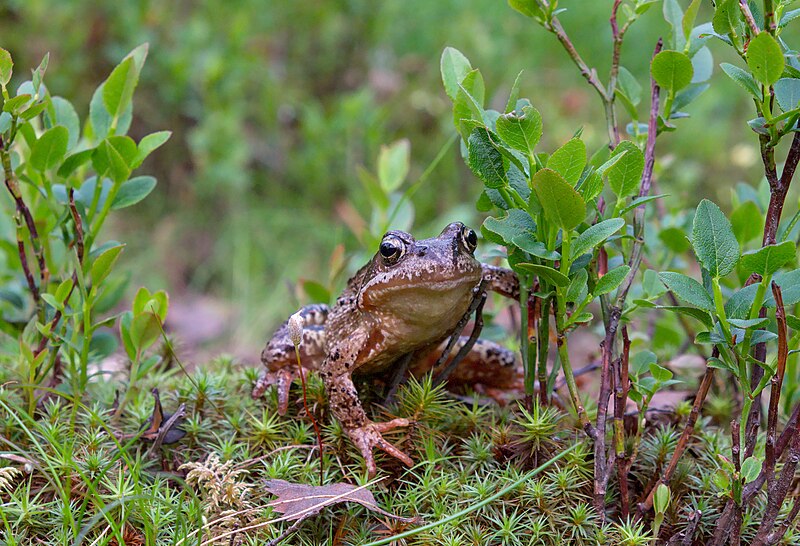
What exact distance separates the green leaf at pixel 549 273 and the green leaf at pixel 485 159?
300 mm

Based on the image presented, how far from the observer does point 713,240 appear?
7.39ft

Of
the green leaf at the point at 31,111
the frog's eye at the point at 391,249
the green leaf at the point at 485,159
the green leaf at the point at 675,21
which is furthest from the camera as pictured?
the frog's eye at the point at 391,249

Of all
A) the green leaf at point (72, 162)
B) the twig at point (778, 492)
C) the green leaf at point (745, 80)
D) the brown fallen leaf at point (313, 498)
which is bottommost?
the twig at point (778, 492)

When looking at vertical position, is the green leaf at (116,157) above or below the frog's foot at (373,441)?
above

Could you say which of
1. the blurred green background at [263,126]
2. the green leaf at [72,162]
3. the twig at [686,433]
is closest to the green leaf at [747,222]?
the twig at [686,433]

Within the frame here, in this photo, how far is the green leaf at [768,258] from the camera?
205cm

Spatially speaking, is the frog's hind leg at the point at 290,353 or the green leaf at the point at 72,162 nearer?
the green leaf at the point at 72,162

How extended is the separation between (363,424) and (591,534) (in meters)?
0.86

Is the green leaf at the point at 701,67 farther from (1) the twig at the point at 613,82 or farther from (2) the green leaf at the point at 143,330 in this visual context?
(2) the green leaf at the point at 143,330

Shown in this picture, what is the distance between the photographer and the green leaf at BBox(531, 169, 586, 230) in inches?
84.0

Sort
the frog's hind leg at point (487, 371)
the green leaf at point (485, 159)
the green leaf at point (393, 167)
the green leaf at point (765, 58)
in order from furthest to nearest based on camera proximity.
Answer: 1. the green leaf at point (393, 167)
2. the frog's hind leg at point (487, 371)
3. the green leaf at point (485, 159)
4. the green leaf at point (765, 58)

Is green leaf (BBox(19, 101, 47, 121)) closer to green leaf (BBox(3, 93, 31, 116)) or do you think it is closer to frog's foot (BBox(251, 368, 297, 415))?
green leaf (BBox(3, 93, 31, 116))

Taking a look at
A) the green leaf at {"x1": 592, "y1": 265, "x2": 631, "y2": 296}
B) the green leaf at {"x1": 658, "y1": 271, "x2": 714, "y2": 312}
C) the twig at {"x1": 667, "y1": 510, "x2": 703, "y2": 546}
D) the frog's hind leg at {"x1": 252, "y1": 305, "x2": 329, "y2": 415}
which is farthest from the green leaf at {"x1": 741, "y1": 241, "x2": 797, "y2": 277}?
the frog's hind leg at {"x1": 252, "y1": 305, "x2": 329, "y2": 415}

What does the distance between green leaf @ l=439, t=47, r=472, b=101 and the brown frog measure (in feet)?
1.63
